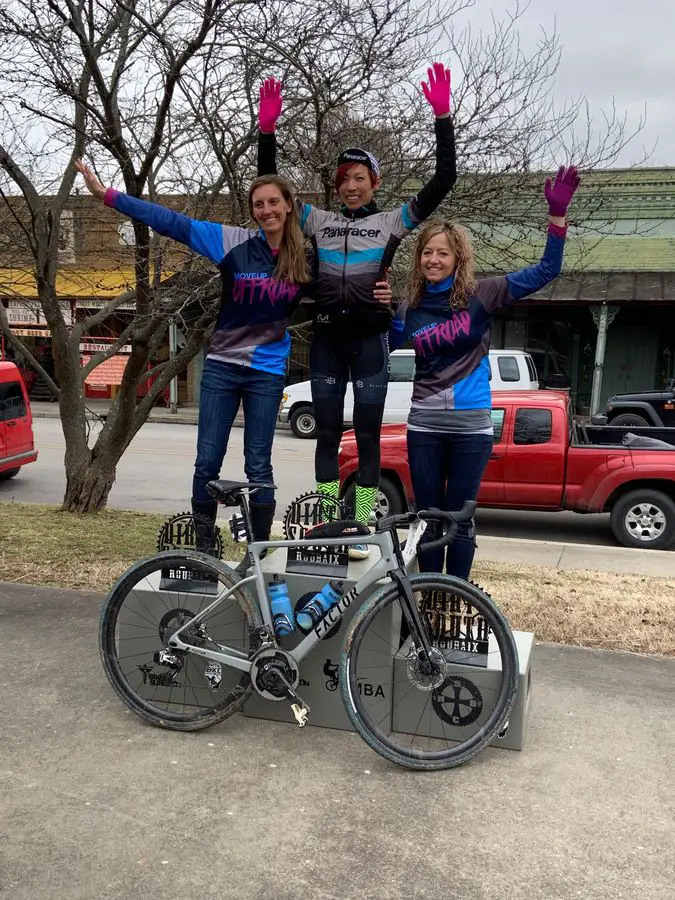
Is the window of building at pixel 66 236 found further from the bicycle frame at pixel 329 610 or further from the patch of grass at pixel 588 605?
the bicycle frame at pixel 329 610

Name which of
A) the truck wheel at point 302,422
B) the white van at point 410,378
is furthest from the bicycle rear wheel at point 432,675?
the truck wheel at point 302,422

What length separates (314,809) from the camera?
9.89 ft

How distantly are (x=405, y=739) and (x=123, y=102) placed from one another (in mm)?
6008

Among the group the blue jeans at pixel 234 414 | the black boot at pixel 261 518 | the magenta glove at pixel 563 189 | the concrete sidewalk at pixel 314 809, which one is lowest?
the concrete sidewalk at pixel 314 809

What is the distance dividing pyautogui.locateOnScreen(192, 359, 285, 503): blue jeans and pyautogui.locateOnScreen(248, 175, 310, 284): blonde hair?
0.50 meters

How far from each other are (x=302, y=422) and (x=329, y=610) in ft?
51.4

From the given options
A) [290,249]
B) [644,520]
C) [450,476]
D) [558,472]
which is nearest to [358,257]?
[290,249]

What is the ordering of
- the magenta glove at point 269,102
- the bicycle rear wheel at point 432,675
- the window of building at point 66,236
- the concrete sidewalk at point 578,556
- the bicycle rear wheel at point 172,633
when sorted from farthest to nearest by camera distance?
the window of building at point 66,236 < the concrete sidewalk at point 578,556 < the magenta glove at point 269,102 < the bicycle rear wheel at point 172,633 < the bicycle rear wheel at point 432,675

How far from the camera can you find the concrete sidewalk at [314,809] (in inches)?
103

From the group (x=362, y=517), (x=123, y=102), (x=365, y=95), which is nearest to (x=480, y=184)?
(x=365, y=95)

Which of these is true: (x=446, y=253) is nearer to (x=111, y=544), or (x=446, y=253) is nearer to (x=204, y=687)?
(x=204, y=687)

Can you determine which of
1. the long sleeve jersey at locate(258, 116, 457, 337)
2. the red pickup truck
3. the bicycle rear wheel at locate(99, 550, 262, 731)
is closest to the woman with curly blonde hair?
the long sleeve jersey at locate(258, 116, 457, 337)

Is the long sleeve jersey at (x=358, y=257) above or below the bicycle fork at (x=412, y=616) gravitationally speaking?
above

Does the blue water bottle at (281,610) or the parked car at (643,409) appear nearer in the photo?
the blue water bottle at (281,610)
